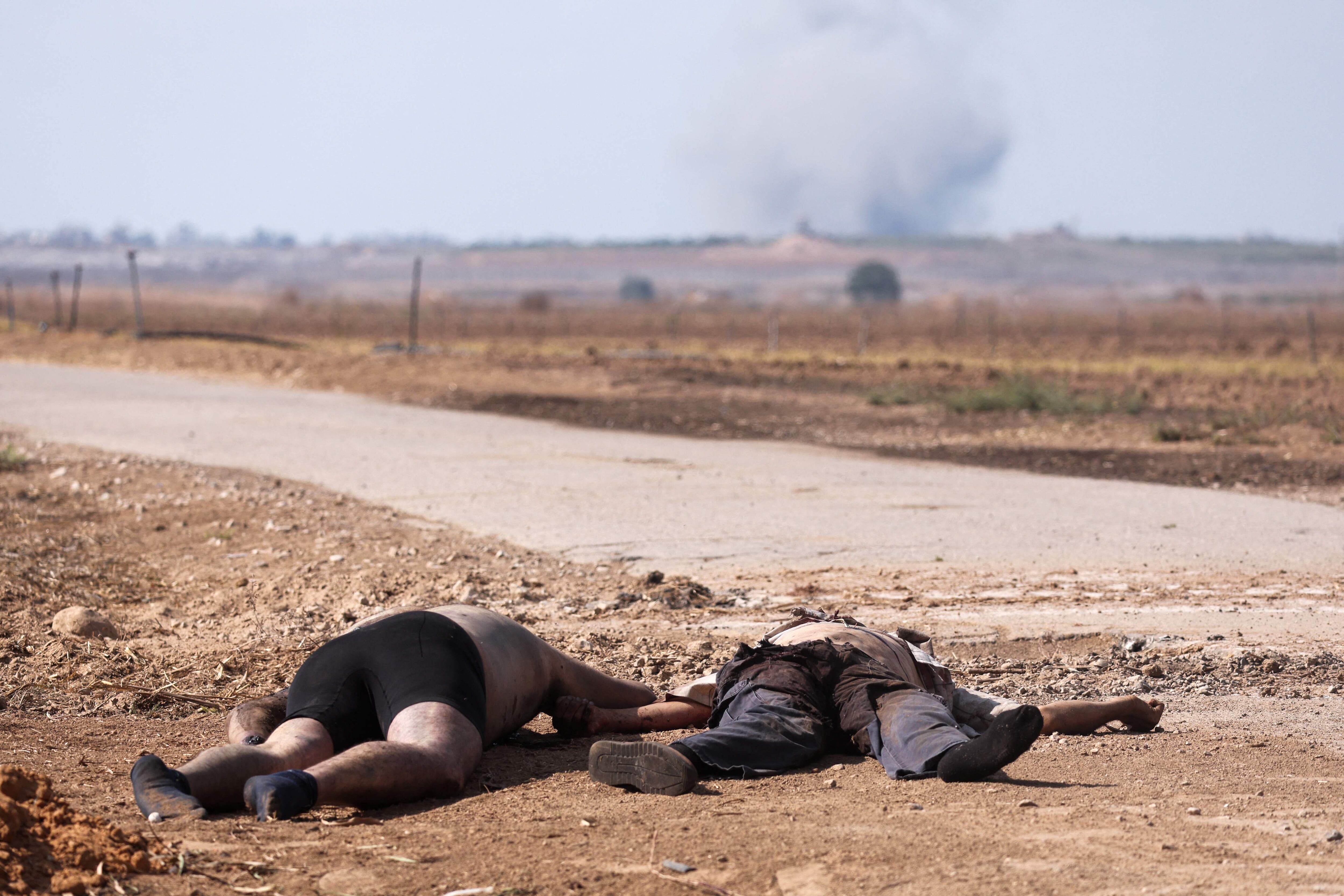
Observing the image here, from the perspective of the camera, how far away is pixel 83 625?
23.0ft

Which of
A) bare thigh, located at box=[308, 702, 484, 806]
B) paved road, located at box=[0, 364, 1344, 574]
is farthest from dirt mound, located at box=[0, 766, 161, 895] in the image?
paved road, located at box=[0, 364, 1344, 574]

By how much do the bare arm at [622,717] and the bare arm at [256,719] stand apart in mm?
1059

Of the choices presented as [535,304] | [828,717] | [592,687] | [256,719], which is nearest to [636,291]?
[535,304]

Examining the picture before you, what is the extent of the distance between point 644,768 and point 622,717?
99 cm

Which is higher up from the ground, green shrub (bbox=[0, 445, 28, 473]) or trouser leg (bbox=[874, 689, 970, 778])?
trouser leg (bbox=[874, 689, 970, 778])

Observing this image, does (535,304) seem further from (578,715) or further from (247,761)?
(247,761)

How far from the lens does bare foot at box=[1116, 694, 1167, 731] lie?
17.5 feet

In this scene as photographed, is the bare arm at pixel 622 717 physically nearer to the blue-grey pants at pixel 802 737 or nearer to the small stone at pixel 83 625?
the blue-grey pants at pixel 802 737

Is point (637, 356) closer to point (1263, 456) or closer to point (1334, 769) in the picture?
point (1263, 456)

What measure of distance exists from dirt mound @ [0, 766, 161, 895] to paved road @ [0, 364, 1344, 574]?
18.5ft

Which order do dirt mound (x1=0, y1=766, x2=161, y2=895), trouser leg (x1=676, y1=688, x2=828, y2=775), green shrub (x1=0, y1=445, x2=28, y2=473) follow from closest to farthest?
dirt mound (x1=0, y1=766, x2=161, y2=895), trouser leg (x1=676, y1=688, x2=828, y2=775), green shrub (x1=0, y1=445, x2=28, y2=473)

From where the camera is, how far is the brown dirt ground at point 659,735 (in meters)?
3.68

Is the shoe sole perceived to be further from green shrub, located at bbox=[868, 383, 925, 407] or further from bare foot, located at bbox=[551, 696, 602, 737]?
green shrub, located at bbox=[868, 383, 925, 407]

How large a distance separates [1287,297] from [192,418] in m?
145
